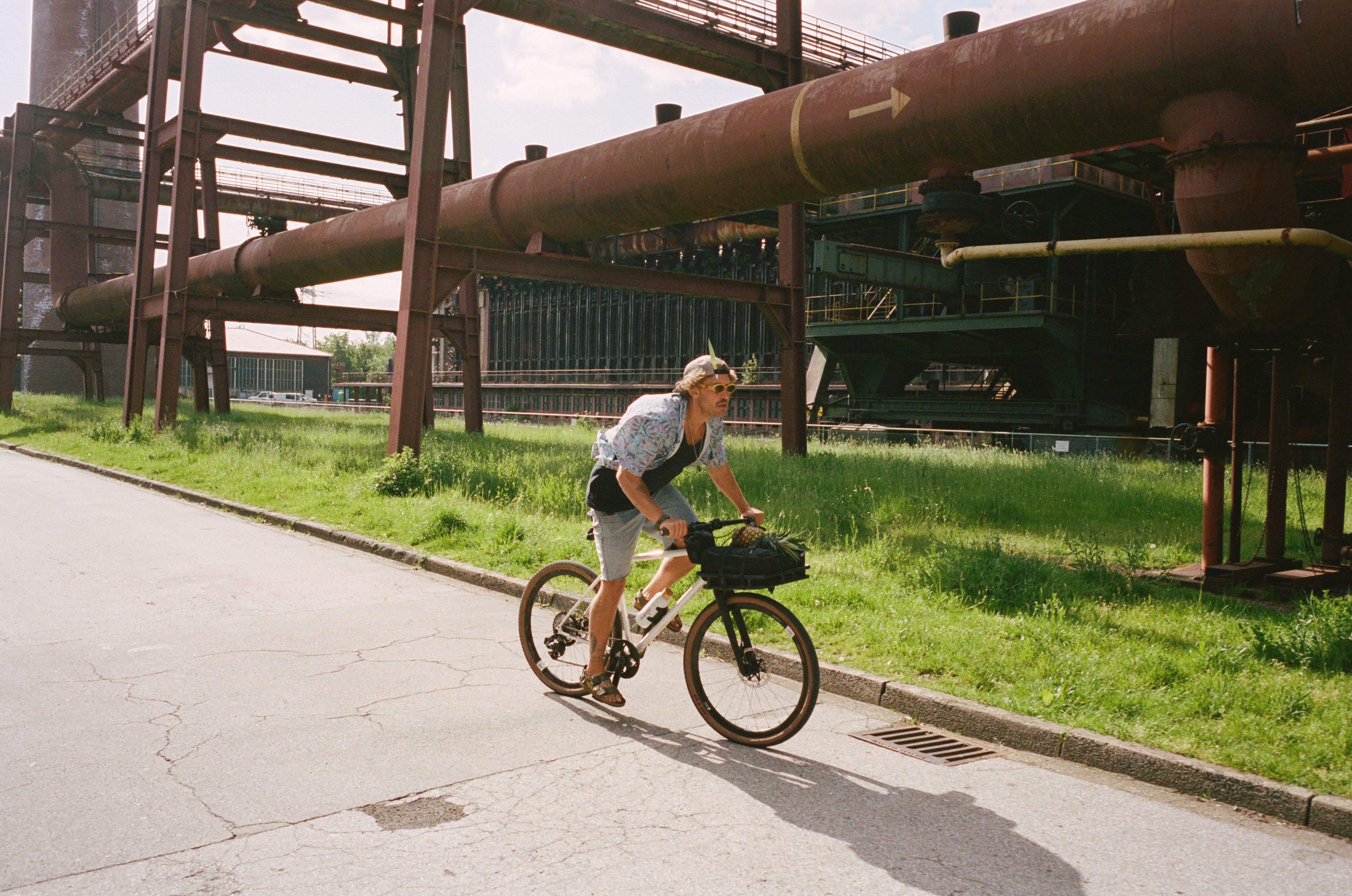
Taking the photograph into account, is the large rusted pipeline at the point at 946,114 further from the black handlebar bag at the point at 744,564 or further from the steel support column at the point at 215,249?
the steel support column at the point at 215,249

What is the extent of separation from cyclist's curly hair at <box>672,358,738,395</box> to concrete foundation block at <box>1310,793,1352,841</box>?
2.86 metres

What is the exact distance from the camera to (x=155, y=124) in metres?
20.5

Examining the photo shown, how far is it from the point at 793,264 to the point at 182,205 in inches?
489

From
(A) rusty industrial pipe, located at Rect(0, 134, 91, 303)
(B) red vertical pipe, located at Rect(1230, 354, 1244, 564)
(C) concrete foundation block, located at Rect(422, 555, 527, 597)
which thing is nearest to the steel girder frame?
(C) concrete foundation block, located at Rect(422, 555, 527, 597)

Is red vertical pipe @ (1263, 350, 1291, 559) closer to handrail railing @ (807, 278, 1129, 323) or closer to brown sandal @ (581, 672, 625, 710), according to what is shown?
brown sandal @ (581, 672, 625, 710)

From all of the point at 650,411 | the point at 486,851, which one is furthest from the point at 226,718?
the point at 650,411

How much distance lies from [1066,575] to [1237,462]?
6.28ft

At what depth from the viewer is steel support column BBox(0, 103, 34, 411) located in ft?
98.7

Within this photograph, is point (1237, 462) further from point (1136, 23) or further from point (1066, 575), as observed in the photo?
point (1136, 23)

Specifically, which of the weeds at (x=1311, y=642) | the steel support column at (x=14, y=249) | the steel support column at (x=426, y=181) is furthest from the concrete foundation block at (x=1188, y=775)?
the steel support column at (x=14, y=249)

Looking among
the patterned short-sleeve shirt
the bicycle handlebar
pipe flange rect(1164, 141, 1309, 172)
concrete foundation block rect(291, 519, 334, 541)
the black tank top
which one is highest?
pipe flange rect(1164, 141, 1309, 172)

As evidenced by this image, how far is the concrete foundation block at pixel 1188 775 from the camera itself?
3.80 meters

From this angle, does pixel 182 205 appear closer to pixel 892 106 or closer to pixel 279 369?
pixel 892 106

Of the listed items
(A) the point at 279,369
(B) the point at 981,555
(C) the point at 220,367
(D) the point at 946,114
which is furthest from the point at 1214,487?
(A) the point at 279,369
